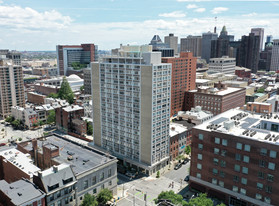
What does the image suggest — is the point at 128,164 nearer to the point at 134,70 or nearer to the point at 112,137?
the point at 112,137

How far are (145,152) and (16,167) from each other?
1869 inches

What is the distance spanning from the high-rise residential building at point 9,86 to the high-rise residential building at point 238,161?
154 meters

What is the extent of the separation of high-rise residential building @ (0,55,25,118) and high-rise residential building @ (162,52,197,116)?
4372 inches

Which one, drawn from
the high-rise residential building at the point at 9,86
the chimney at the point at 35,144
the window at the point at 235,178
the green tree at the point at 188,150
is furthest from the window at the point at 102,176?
the high-rise residential building at the point at 9,86

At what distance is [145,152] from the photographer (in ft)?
336

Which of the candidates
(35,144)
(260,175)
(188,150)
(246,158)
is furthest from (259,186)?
(35,144)

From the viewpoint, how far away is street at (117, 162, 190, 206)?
85.9 m

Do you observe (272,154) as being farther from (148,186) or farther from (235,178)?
(148,186)

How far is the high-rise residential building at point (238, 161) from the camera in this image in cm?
7050

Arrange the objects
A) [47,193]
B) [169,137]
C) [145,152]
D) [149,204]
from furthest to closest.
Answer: [169,137]
[145,152]
[149,204]
[47,193]

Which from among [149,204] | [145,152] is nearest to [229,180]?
[149,204]

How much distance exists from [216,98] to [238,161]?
9183 cm

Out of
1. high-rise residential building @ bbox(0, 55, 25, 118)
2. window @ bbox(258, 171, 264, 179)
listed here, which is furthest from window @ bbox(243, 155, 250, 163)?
high-rise residential building @ bbox(0, 55, 25, 118)

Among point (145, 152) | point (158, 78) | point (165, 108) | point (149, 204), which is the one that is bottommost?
point (149, 204)
